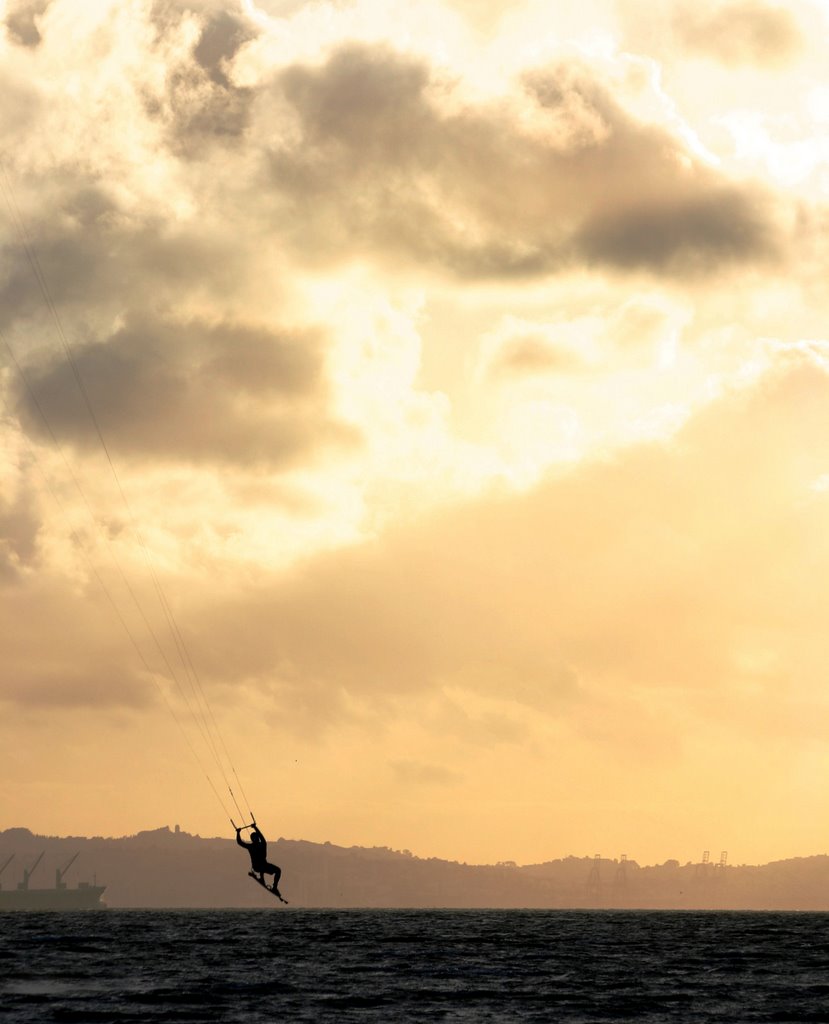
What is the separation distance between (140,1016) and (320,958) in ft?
147

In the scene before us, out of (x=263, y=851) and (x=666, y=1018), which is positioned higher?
(x=263, y=851)

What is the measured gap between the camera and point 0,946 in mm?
114000

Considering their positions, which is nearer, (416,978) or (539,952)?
(416,978)

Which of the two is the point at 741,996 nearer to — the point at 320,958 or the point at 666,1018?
the point at 666,1018

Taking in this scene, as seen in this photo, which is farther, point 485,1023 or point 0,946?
point 0,946

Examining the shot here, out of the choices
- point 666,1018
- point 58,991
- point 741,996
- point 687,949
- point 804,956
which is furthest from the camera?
point 687,949

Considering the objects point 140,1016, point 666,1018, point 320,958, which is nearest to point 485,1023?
point 666,1018

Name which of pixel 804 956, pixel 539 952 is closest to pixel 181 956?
pixel 539 952

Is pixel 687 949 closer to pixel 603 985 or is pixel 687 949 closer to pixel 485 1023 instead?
pixel 603 985

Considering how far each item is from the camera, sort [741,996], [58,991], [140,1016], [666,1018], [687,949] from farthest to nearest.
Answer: [687,949] < [741,996] < [58,991] < [666,1018] < [140,1016]

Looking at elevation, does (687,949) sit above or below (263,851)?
below

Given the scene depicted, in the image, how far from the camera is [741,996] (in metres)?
69.2

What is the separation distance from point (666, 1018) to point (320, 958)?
144 ft

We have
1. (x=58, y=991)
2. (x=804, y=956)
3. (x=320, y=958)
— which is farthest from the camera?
(x=804, y=956)
